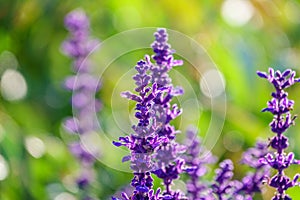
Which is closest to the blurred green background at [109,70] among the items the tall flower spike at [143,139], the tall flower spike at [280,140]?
the tall flower spike at [280,140]

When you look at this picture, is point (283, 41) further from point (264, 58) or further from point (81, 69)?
point (81, 69)

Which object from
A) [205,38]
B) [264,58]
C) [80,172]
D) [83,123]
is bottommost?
[80,172]

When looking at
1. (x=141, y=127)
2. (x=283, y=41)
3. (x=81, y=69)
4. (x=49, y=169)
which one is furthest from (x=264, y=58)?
(x=141, y=127)

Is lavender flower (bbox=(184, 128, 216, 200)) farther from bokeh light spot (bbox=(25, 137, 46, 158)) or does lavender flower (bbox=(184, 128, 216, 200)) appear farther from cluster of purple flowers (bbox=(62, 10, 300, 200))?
bokeh light spot (bbox=(25, 137, 46, 158))

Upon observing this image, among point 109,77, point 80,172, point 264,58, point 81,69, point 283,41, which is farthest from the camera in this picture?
point 283,41

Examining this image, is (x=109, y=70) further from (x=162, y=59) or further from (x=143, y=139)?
(x=143, y=139)

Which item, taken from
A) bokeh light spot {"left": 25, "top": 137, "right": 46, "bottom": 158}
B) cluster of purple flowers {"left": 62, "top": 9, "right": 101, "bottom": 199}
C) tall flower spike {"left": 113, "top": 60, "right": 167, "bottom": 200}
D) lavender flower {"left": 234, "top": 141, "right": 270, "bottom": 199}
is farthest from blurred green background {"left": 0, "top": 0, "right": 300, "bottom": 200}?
tall flower spike {"left": 113, "top": 60, "right": 167, "bottom": 200}
